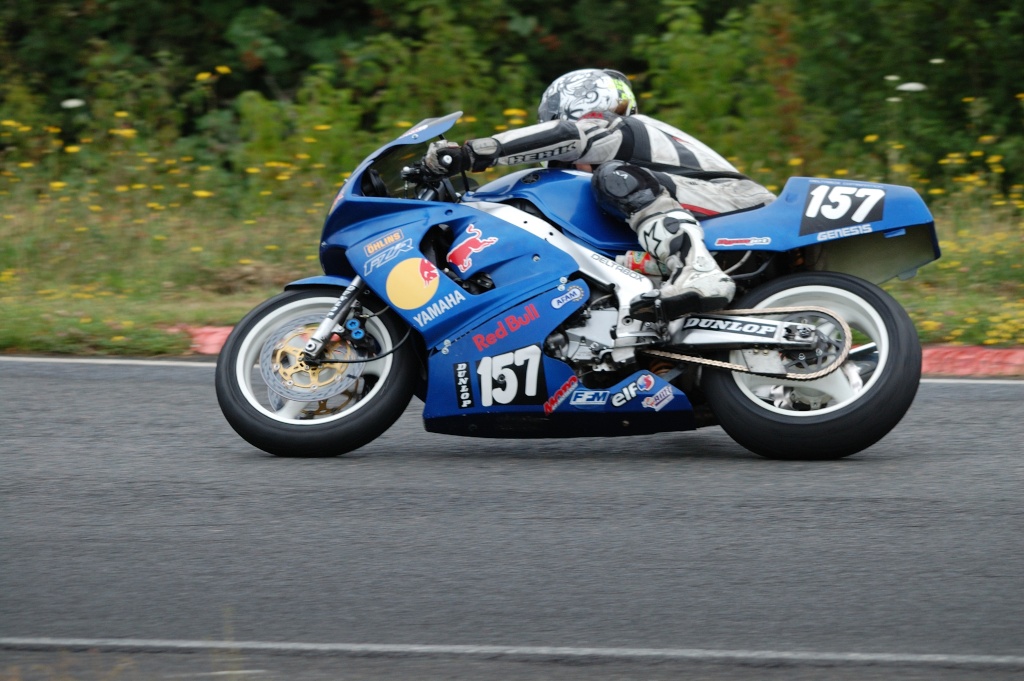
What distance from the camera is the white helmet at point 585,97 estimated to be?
618 cm

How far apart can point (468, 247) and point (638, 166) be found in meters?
0.73

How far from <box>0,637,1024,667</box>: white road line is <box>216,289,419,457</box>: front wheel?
2.03m

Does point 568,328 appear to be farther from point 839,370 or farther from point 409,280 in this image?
point 839,370

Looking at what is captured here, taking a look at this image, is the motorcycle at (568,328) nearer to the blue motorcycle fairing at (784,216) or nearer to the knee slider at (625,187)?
the blue motorcycle fairing at (784,216)

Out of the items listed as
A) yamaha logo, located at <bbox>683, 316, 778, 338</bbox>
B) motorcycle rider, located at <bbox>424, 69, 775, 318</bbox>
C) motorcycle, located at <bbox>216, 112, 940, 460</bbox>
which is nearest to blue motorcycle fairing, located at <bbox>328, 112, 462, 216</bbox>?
motorcycle, located at <bbox>216, 112, 940, 460</bbox>

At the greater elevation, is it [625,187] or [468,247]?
[625,187]

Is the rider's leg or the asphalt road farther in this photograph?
the rider's leg

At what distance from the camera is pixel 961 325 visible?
8477 millimetres

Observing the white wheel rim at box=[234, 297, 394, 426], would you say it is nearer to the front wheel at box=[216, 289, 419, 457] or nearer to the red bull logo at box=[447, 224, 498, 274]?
the front wheel at box=[216, 289, 419, 457]

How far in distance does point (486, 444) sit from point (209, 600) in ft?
7.43

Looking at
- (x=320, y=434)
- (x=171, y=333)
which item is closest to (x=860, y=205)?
(x=320, y=434)

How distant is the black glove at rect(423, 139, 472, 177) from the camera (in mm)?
5859

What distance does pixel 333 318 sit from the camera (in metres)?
5.96

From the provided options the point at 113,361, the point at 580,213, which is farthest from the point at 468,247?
the point at 113,361
